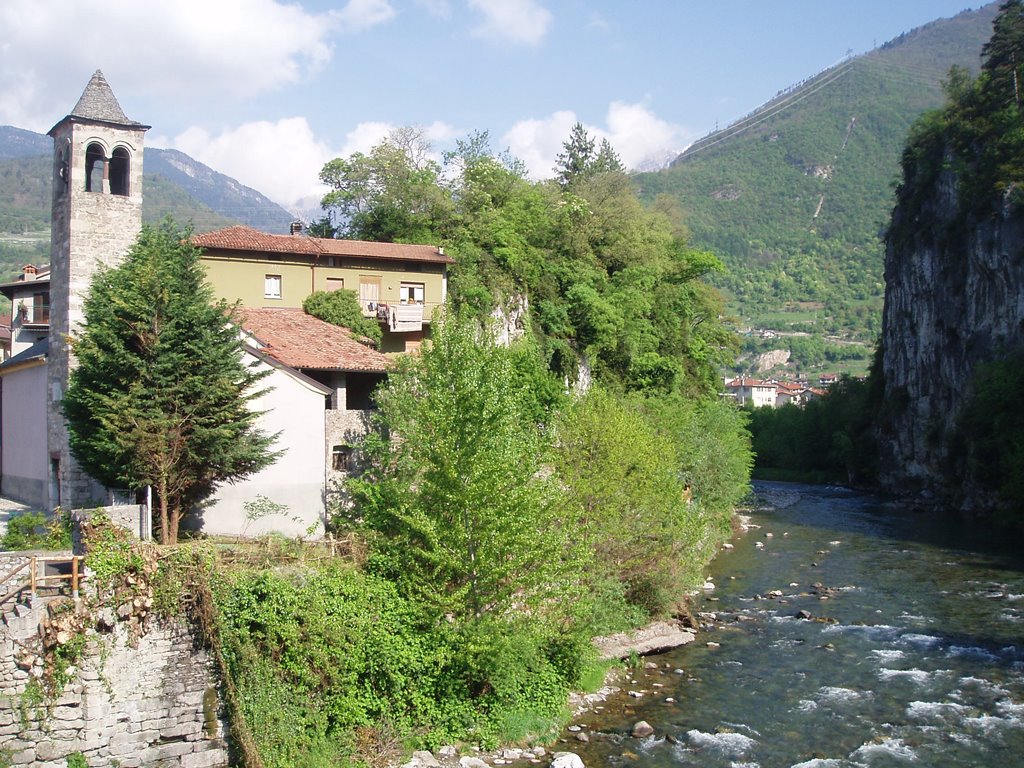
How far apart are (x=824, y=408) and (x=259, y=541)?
69815mm

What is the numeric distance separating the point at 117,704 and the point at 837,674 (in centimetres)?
1628

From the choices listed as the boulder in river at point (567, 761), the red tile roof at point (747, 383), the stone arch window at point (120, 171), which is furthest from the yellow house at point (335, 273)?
the red tile roof at point (747, 383)

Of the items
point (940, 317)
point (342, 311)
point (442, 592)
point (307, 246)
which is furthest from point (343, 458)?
point (940, 317)

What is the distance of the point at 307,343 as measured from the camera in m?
27.1

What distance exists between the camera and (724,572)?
111 ft

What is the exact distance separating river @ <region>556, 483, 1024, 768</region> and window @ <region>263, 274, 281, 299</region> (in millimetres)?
18261

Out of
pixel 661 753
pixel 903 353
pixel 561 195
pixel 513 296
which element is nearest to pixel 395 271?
pixel 513 296

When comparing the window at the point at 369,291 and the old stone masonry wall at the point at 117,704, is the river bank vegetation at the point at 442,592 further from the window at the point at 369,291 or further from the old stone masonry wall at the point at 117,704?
the window at the point at 369,291

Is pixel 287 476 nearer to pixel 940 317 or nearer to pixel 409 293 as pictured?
pixel 409 293

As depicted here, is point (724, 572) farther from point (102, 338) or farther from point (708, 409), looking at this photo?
point (102, 338)

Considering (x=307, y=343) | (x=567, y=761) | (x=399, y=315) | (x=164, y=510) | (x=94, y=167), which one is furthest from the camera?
(x=399, y=315)

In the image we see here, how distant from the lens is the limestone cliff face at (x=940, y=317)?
5425cm

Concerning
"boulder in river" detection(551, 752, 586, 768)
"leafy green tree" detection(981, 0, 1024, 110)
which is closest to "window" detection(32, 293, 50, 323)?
"boulder in river" detection(551, 752, 586, 768)

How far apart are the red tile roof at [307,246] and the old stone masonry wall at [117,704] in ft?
59.9
